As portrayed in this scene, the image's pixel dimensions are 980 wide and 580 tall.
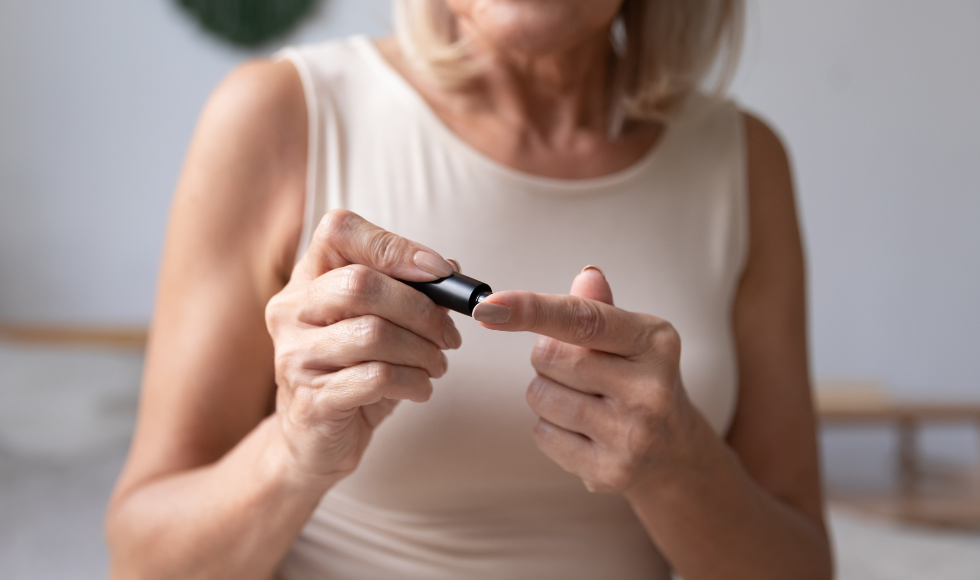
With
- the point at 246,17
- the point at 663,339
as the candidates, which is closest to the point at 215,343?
the point at 663,339

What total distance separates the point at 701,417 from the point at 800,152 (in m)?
2.14

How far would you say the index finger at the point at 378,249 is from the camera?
447 mm

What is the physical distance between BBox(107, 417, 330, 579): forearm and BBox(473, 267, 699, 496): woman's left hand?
0.59ft

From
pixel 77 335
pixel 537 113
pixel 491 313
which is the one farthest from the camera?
pixel 77 335

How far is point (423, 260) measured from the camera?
443 millimetres

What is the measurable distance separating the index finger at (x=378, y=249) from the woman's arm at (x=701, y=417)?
0.15 ft

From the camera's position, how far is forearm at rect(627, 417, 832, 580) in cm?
61

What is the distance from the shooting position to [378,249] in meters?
0.45

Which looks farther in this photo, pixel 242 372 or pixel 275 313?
pixel 242 372

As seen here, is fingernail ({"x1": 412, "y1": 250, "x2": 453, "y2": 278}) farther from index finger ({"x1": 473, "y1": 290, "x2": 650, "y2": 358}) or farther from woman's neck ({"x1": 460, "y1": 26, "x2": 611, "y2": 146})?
woman's neck ({"x1": 460, "y1": 26, "x2": 611, "y2": 146})

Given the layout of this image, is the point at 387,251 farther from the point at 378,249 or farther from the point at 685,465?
the point at 685,465

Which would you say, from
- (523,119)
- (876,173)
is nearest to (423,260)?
(523,119)

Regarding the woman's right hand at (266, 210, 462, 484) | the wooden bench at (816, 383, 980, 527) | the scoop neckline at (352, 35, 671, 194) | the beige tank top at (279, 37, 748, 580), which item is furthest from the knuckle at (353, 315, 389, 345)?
the wooden bench at (816, 383, 980, 527)

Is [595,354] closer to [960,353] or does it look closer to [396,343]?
[396,343]
